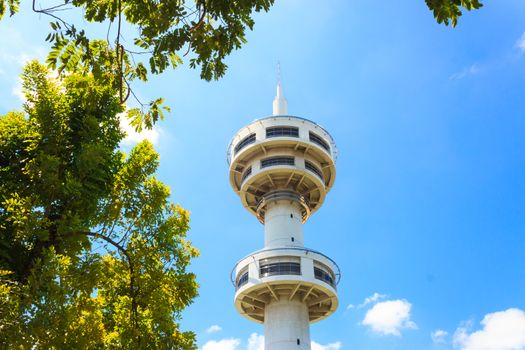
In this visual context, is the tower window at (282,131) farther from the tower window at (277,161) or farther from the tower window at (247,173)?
the tower window at (247,173)

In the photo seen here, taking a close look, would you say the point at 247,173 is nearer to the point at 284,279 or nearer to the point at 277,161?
the point at 277,161

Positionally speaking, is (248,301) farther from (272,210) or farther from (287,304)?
(272,210)

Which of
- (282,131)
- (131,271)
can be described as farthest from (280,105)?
(131,271)

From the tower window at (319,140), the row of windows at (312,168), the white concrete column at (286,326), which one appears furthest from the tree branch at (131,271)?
the tower window at (319,140)

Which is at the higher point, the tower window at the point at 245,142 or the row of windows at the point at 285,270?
the tower window at the point at 245,142

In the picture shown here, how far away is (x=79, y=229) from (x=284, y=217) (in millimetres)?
36586

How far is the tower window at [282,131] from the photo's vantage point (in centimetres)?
5044

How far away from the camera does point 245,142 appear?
51.9 m

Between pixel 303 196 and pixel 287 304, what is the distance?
1104cm

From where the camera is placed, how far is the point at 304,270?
142ft

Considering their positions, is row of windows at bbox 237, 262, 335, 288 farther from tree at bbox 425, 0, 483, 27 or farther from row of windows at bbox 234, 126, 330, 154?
tree at bbox 425, 0, 483, 27

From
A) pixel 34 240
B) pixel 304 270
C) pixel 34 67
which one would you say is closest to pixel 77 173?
pixel 34 240

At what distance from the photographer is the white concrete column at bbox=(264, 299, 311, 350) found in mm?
41438

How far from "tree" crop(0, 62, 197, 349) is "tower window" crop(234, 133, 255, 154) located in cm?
3557
